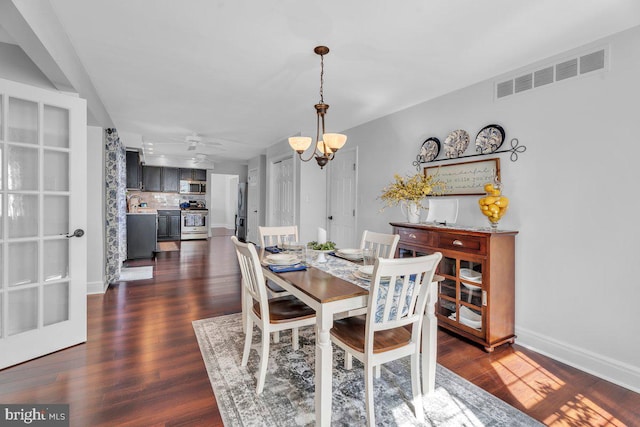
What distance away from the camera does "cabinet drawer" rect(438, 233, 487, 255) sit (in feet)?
8.23

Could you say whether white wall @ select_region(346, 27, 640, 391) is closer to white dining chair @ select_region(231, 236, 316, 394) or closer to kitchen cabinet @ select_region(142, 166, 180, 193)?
white dining chair @ select_region(231, 236, 316, 394)

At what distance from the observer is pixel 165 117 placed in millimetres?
4488

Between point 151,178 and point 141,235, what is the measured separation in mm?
3249

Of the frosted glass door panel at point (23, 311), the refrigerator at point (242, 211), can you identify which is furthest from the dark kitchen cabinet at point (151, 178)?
the frosted glass door panel at point (23, 311)

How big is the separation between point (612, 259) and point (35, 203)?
425cm

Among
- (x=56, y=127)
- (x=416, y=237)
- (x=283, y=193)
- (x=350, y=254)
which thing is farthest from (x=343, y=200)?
(x=56, y=127)

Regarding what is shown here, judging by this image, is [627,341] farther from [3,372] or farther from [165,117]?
[165,117]

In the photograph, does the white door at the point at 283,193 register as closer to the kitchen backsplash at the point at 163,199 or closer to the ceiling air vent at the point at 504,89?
the ceiling air vent at the point at 504,89

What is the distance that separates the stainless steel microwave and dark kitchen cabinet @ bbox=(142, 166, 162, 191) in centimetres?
62

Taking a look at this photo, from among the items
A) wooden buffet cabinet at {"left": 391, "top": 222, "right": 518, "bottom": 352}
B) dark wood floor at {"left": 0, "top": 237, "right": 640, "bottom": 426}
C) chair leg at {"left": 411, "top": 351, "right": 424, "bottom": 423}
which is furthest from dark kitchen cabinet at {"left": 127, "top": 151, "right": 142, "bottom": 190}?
chair leg at {"left": 411, "top": 351, "right": 424, "bottom": 423}

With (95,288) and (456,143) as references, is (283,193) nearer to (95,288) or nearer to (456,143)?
(95,288)

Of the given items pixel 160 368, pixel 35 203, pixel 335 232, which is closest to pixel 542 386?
pixel 160 368

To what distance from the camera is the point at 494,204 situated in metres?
2.64

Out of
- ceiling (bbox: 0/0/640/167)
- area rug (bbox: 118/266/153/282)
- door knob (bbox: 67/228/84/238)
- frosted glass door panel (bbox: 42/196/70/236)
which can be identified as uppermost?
ceiling (bbox: 0/0/640/167)
